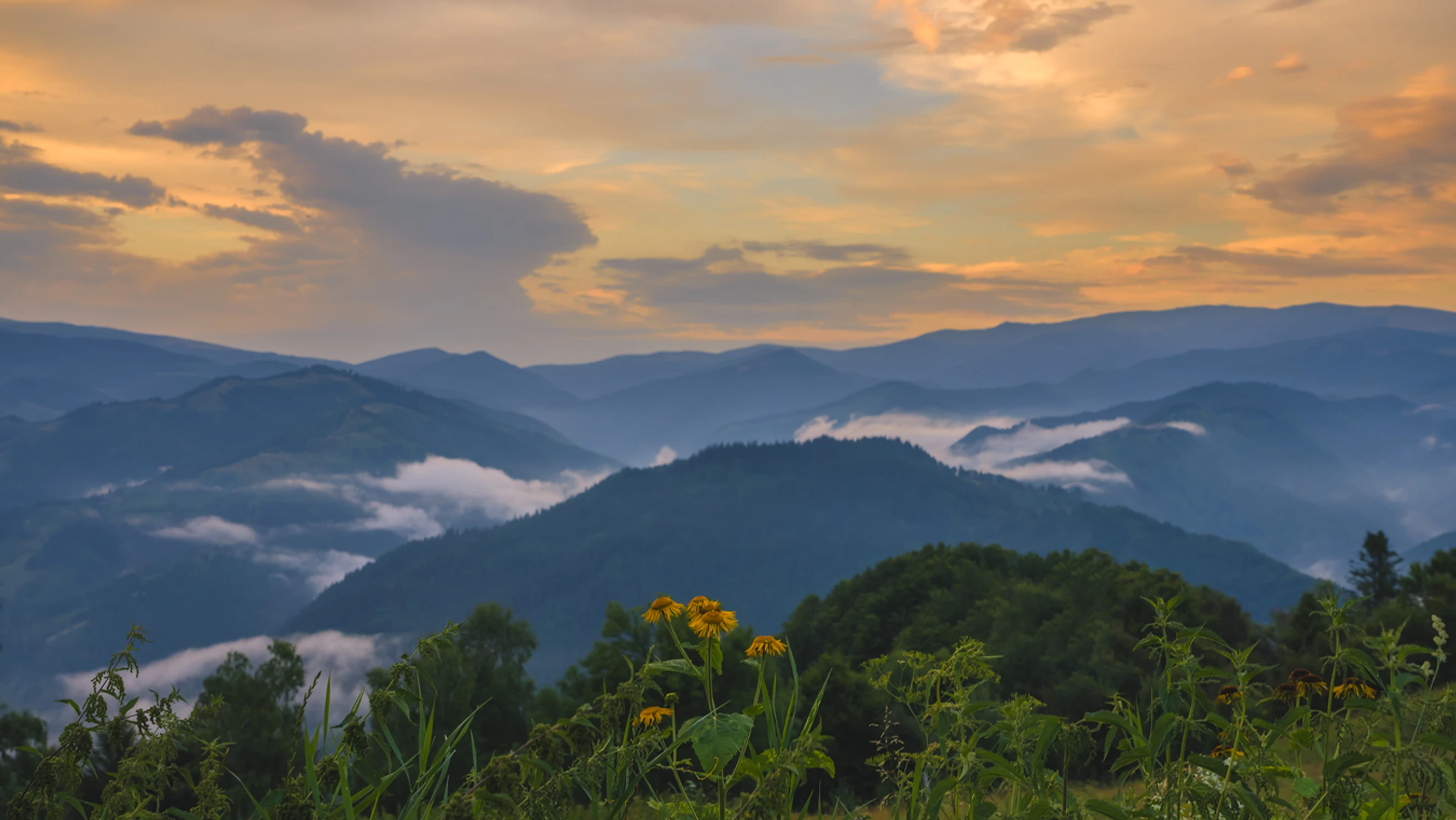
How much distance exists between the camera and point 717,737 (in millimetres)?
2395

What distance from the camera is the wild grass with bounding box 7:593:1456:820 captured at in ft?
7.49

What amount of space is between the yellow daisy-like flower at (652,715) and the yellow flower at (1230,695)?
233cm

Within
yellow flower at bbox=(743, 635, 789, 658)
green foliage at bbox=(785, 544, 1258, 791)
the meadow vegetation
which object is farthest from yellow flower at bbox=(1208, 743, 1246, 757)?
green foliage at bbox=(785, 544, 1258, 791)

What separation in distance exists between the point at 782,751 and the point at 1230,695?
7.66 ft

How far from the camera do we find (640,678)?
7.66ft

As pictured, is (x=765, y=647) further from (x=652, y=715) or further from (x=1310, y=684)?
(x=1310, y=684)

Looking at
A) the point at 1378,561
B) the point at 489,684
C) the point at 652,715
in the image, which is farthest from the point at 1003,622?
the point at 652,715

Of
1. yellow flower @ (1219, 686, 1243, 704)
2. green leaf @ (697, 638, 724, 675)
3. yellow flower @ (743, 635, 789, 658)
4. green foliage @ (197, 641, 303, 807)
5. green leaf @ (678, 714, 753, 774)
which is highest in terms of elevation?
green leaf @ (697, 638, 724, 675)

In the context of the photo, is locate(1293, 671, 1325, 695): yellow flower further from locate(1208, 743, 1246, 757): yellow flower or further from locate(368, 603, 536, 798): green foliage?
locate(368, 603, 536, 798): green foliage

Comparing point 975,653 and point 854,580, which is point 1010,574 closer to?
point 854,580

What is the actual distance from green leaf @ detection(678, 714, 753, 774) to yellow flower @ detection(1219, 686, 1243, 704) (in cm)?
221

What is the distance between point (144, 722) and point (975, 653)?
288 centimetres

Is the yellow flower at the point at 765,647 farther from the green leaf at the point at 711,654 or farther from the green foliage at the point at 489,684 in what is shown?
the green foliage at the point at 489,684

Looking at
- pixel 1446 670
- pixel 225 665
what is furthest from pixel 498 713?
pixel 1446 670
